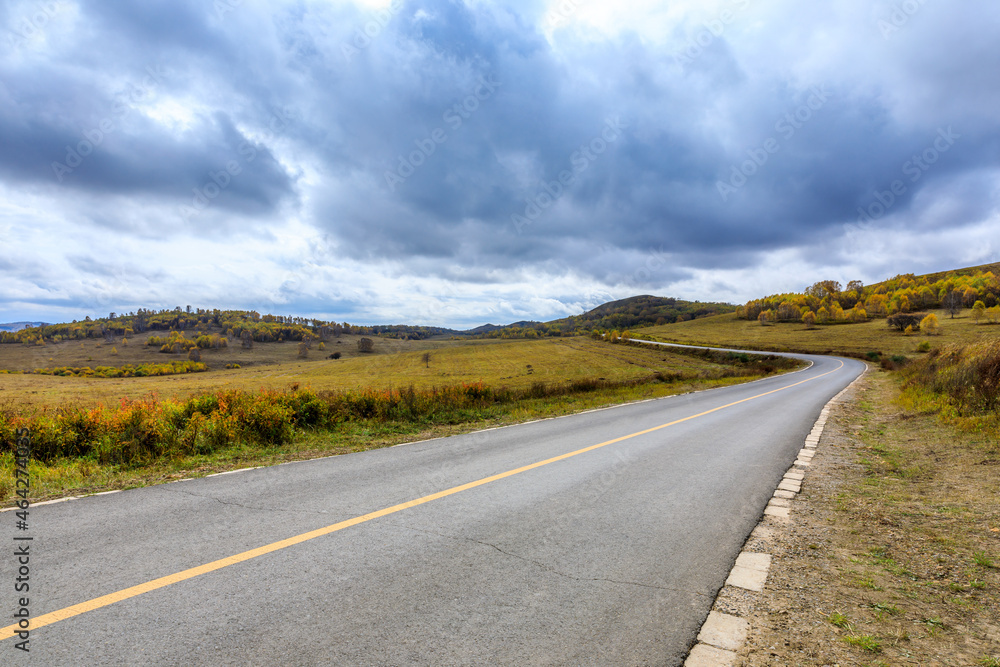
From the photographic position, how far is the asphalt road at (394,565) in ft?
9.21

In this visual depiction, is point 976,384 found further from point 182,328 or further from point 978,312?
point 182,328

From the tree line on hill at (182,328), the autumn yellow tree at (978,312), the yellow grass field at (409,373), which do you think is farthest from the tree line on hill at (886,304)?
the tree line on hill at (182,328)

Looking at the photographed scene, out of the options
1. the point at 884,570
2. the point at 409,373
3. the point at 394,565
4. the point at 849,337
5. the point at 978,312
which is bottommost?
the point at 409,373

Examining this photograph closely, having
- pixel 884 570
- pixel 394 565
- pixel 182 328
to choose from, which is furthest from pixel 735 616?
pixel 182 328

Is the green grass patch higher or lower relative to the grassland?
lower

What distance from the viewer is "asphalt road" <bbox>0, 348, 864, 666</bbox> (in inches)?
111

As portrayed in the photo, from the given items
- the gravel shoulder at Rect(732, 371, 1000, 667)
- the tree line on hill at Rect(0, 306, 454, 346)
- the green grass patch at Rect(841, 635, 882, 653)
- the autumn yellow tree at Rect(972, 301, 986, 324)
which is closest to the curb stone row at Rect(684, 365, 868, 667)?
the gravel shoulder at Rect(732, 371, 1000, 667)

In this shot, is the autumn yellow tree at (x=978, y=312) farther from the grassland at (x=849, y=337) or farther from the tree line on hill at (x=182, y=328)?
the tree line on hill at (x=182, y=328)

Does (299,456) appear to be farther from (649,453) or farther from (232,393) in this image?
(649,453)

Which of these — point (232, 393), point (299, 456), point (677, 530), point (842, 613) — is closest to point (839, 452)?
point (677, 530)

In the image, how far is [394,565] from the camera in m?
3.88

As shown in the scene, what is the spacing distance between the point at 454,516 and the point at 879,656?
12.4 ft

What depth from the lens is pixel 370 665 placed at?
260 cm

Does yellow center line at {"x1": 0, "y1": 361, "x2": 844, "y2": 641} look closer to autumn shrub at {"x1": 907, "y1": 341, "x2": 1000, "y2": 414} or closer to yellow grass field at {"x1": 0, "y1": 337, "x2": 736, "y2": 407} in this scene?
autumn shrub at {"x1": 907, "y1": 341, "x2": 1000, "y2": 414}
